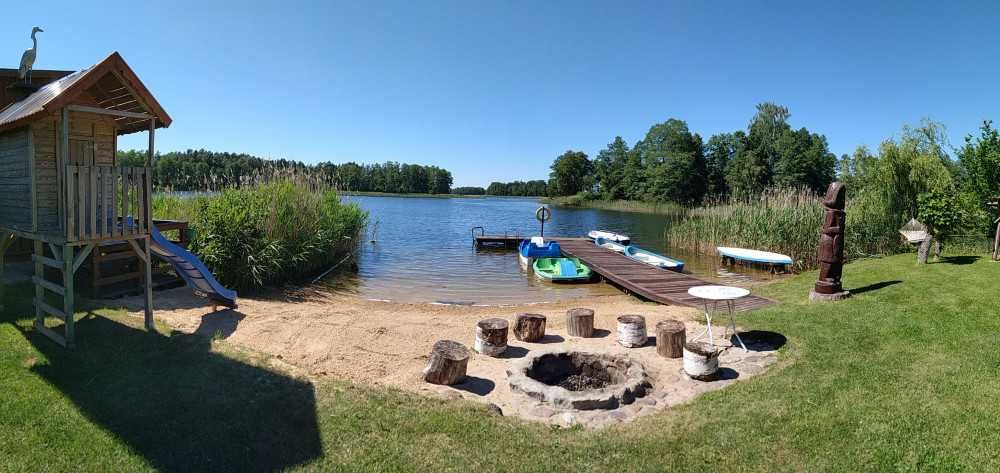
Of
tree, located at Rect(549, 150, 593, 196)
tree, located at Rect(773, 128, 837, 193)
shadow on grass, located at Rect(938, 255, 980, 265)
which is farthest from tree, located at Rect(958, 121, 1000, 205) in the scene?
tree, located at Rect(549, 150, 593, 196)

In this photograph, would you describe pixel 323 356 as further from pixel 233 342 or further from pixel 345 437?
pixel 345 437

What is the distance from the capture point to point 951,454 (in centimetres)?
449

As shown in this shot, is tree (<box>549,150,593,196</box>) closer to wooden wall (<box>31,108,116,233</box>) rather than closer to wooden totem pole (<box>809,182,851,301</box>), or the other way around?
wooden totem pole (<box>809,182,851,301</box>)

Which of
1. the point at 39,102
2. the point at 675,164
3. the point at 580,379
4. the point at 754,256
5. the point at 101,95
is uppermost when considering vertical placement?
the point at 675,164

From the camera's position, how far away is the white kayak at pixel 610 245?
22.0m

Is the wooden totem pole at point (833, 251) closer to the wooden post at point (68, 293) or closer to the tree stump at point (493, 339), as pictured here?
the tree stump at point (493, 339)

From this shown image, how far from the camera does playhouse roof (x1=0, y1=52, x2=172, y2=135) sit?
6.53m

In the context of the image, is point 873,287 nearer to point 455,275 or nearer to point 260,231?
point 455,275

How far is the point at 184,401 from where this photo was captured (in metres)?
5.68

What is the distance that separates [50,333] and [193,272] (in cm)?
307

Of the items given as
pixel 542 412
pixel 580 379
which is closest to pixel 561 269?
pixel 580 379

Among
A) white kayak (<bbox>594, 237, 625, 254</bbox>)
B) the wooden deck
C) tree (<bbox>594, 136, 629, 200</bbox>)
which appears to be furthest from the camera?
tree (<bbox>594, 136, 629, 200</bbox>)

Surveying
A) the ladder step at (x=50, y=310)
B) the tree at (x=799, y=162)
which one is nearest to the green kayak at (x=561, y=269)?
the ladder step at (x=50, y=310)

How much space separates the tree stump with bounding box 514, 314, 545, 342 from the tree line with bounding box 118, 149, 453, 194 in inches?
389
